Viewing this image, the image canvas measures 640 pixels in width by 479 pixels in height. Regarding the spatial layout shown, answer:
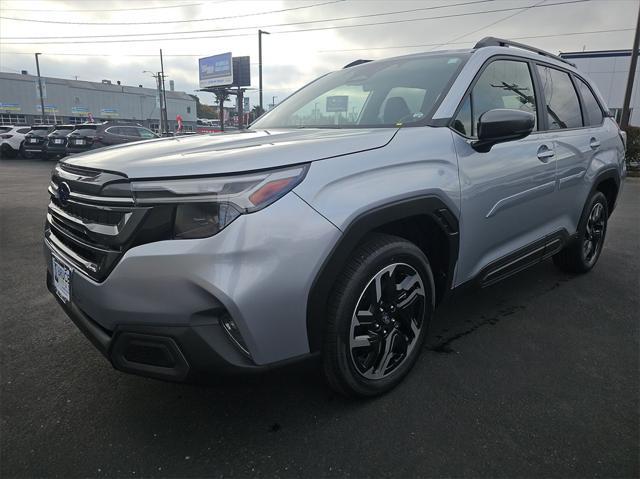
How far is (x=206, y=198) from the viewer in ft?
5.65

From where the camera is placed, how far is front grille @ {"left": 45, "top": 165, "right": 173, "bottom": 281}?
174 centimetres

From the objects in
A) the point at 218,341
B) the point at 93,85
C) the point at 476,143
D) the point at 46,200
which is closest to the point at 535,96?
the point at 476,143

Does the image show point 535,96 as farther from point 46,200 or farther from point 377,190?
point 46,200

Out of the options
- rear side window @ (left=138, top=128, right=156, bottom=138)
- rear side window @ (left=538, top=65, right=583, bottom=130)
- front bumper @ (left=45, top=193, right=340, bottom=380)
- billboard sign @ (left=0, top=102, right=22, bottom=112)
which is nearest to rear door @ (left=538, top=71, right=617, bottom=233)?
rear side window @ (left=538, top=65, right=583, bottom=130)

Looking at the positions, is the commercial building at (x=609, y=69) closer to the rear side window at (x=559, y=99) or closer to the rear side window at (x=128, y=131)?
the rear side window at (x=128, y=131)

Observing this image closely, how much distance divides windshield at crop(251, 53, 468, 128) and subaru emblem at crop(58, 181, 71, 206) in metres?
1.47

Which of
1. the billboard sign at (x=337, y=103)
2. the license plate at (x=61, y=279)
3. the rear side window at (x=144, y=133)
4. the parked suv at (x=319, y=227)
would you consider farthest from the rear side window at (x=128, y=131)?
the license plate at (x=61, y=279)

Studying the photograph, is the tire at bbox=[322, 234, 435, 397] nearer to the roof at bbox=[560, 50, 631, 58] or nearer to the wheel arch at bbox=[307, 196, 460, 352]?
the wheel arch at bbox=[307, 196, 460, 352]

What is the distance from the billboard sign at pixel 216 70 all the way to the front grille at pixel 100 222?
54.7m

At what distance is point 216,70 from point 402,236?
57.4 meters

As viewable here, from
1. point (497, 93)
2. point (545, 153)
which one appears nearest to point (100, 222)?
point (497, 93)

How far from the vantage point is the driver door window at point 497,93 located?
8.78ft

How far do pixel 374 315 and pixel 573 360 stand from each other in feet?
4.73

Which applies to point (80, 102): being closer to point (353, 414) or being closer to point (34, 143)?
point (34, 143)
